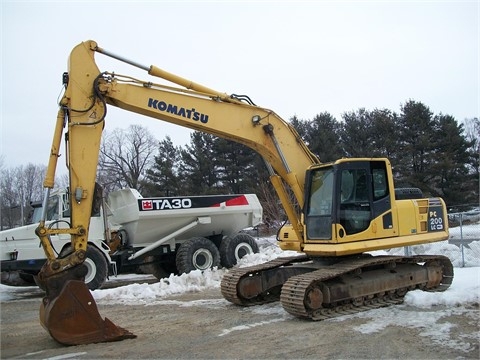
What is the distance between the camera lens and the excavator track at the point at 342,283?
7.22m

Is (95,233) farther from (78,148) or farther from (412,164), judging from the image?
(412,164)

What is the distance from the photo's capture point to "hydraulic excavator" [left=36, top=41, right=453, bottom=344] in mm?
6328

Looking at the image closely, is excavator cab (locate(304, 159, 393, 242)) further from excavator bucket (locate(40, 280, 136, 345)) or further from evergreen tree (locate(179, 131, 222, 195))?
evergreen tree (locate(179, 131, 222, 195))

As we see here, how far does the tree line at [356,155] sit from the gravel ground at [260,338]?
76.0 feet

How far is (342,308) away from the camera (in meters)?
7.61

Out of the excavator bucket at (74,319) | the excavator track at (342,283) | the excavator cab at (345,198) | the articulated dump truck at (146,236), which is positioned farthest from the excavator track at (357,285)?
the articulated dump truck at (146,236)

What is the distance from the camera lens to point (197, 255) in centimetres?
1310

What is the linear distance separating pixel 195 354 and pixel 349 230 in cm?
333

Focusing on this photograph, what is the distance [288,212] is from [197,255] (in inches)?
198

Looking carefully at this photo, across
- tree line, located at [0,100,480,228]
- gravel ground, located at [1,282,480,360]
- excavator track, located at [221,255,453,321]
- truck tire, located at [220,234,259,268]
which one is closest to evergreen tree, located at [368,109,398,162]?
tree line, located at [0,100,480,228]

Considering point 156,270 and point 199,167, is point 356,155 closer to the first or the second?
point 199,167

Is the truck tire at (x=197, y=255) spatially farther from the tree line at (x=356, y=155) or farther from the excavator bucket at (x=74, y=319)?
the tree line at (x=356, y=155)

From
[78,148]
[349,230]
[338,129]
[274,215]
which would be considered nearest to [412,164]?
[338,129]

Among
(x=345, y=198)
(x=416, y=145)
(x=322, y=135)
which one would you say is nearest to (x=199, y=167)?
(x=322, y=135)
